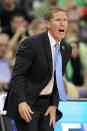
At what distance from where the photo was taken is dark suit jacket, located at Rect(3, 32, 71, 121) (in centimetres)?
231

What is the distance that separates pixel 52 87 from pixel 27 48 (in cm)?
34

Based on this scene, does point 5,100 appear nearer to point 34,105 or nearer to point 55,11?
point 34,105

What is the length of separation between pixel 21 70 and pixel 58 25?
388 mm

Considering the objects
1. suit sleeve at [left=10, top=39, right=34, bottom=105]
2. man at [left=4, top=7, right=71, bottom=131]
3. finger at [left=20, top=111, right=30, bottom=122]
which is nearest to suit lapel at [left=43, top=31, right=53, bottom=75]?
man at [left=4, top=7, right=71, bottom=131]

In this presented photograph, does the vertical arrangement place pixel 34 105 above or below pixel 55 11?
below

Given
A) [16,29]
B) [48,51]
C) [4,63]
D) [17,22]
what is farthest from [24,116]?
[17,22]

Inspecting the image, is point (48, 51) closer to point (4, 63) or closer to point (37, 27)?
point (37, 27)

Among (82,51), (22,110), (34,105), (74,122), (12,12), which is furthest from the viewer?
(12,12)

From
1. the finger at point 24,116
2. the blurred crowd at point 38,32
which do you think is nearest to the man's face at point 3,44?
the blurred crowd at point 38,32

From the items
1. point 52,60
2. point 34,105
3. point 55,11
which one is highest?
point 55,11

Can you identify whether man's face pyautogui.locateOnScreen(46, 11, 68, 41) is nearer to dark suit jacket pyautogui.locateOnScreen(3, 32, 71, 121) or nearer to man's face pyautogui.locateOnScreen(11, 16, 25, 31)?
dark suit jacket pyautogui.locateOnScreen(3, 32, 71, 121)

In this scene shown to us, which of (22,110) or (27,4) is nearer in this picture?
(22,110)

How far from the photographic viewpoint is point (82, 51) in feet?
18.2

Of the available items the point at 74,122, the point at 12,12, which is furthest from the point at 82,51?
the point at 74,122
